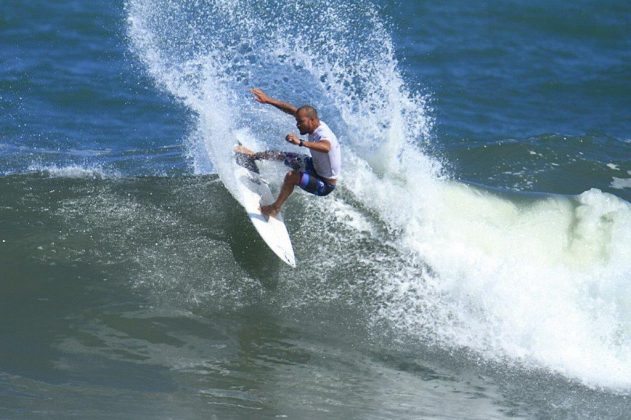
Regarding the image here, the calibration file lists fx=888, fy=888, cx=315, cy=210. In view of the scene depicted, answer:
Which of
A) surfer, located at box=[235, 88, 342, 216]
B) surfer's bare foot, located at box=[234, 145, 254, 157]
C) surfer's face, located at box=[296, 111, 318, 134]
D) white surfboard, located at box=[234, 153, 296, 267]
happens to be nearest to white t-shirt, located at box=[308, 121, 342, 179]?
surfer, located at box=[235, 88, 342, 216]

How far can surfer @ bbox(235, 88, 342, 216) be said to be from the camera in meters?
9.30

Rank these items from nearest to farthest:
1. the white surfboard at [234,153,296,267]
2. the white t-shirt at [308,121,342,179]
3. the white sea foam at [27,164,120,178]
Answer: the white t-shirt at [308,121,342,179] → the white surfboard at [234,153,296,267] → the white sea foam at [27,164,120,178]

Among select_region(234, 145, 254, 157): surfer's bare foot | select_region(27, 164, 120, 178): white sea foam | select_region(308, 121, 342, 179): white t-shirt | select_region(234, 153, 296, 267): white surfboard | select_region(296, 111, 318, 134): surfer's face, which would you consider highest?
select_region(296, 111, 318, 134): surfer's face

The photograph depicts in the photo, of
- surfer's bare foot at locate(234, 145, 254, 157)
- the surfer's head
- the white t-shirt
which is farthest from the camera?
surfer's bare foot at locate(234, 145, 254, 157)

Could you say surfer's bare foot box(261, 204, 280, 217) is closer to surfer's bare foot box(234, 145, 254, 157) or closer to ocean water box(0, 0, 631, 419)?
ocean water box(0, 0, 631, 419)

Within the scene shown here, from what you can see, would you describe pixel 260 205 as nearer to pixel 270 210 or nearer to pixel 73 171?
pixel 270 210

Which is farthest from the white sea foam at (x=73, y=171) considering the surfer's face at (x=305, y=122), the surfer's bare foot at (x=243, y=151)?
the surfer's face at (x=305, y=122)

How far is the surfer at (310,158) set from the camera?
9297 millimetres

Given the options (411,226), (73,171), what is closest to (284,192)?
(411,226)

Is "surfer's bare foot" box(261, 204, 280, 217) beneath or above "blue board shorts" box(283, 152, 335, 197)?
beneath

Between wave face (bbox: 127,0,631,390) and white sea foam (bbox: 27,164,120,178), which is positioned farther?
white sea foam (bbox: 27,164,120,178)

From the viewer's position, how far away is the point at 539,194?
12.6 meters

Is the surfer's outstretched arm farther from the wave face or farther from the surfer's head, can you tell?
the wave face

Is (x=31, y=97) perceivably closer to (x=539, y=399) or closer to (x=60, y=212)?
(x=60, y=212)
